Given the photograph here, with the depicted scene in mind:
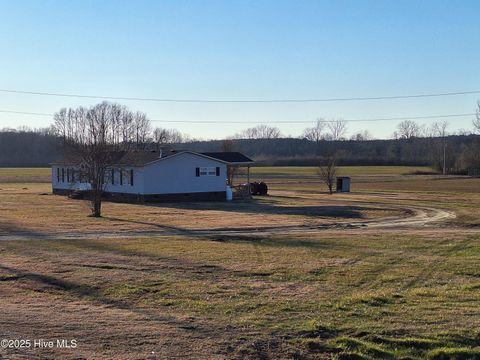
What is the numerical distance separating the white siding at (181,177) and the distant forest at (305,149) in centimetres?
7394

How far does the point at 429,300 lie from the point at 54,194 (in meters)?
49.2

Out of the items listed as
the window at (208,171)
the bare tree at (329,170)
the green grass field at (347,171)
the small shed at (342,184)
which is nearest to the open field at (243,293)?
the window at (208,171)

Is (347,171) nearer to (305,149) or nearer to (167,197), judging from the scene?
(305,149)

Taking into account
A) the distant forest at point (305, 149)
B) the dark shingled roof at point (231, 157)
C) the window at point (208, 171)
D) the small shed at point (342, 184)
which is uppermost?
the distant forest at point (305, 149)

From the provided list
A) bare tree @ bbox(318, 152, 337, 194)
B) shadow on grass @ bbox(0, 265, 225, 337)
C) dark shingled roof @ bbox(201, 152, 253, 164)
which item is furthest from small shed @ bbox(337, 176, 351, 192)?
shadow on grass @ bbox(0, 265, 225, 337)

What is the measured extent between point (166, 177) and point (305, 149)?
134 meters

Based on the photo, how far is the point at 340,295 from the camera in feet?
34.0

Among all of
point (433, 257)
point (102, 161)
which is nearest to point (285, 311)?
point (433, 257)

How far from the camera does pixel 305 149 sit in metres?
176

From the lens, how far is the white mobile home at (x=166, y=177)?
1732 inches

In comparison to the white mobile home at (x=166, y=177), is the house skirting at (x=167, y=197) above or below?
below

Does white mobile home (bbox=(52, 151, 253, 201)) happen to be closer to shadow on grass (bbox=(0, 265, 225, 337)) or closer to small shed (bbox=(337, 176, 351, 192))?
small shed (bbox=(337, 176, 351, 192))

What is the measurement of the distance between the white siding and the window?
233mm

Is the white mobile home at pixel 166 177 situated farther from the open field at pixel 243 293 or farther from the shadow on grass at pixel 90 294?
the shadow on grass at pixel 90 294
